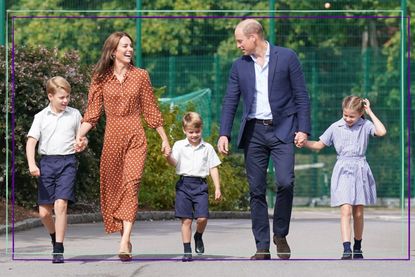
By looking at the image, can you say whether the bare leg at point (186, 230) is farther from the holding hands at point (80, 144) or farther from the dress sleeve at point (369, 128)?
the dress sleeve at point (369, 128)

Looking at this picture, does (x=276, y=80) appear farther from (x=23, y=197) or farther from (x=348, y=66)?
(x=348, y=66)

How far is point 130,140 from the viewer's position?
38.2 ft

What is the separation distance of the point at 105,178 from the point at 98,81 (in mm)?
756

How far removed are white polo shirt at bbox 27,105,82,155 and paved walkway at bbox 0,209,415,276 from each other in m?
0.87

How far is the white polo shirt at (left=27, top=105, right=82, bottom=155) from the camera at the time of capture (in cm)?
1155

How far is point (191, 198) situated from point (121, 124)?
94cm

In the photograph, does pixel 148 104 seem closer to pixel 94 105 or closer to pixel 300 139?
pixel 94 105

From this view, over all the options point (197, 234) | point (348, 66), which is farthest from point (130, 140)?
point (348, 66)

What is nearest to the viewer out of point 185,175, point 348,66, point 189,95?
point 185,175

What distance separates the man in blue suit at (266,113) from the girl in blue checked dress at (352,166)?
1.57 feet

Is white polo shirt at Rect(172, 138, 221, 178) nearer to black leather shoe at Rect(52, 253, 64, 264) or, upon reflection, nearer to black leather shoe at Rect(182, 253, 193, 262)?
black leather shoe at Rect(182, 253, 193, 262)

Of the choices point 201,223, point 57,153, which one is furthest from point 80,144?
point 201,223

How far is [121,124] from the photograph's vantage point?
11609 millimetres

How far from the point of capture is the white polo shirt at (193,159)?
12.1 metres
